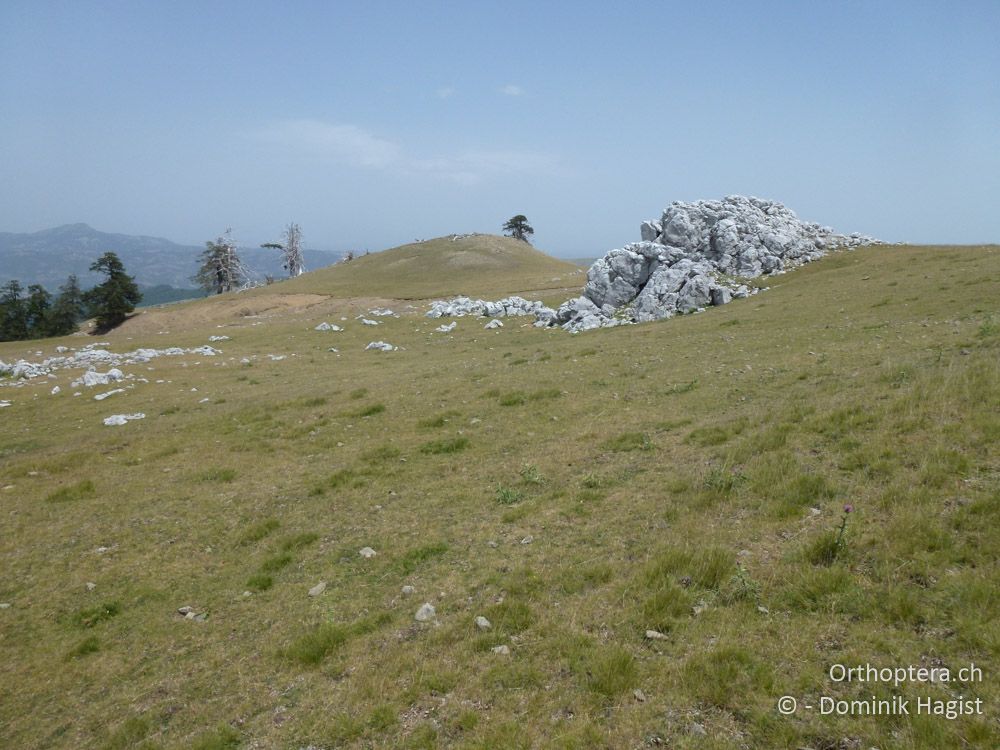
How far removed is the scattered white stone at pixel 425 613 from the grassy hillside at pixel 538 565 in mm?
77

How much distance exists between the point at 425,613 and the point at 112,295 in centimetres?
9737

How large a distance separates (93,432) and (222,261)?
113 meters

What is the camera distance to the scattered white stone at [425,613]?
26.3 feet

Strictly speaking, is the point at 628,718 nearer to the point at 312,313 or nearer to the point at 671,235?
the point at 671,235

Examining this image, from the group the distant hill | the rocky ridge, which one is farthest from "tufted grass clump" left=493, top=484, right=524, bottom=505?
the distant hill

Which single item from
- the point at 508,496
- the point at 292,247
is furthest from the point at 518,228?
the point at 508,496

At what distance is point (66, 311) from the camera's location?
100250 millimetres

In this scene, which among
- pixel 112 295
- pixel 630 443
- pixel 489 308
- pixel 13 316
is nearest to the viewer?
pixel 630 443

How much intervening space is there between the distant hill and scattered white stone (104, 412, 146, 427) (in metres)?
52.3

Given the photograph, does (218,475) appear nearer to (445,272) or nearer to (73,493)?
(73,493)

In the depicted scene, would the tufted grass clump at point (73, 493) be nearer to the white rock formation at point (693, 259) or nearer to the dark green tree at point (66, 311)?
the white rock formation at point (693, 259)

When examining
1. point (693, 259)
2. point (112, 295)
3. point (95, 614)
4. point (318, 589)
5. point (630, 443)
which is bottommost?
point (95, 614)

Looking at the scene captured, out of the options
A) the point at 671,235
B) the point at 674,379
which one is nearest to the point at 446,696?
the point at 674,379

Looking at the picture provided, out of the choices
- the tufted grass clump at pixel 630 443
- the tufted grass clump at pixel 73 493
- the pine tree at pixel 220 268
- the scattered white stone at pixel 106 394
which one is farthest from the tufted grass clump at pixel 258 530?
the pine tree at pixel 220 268
